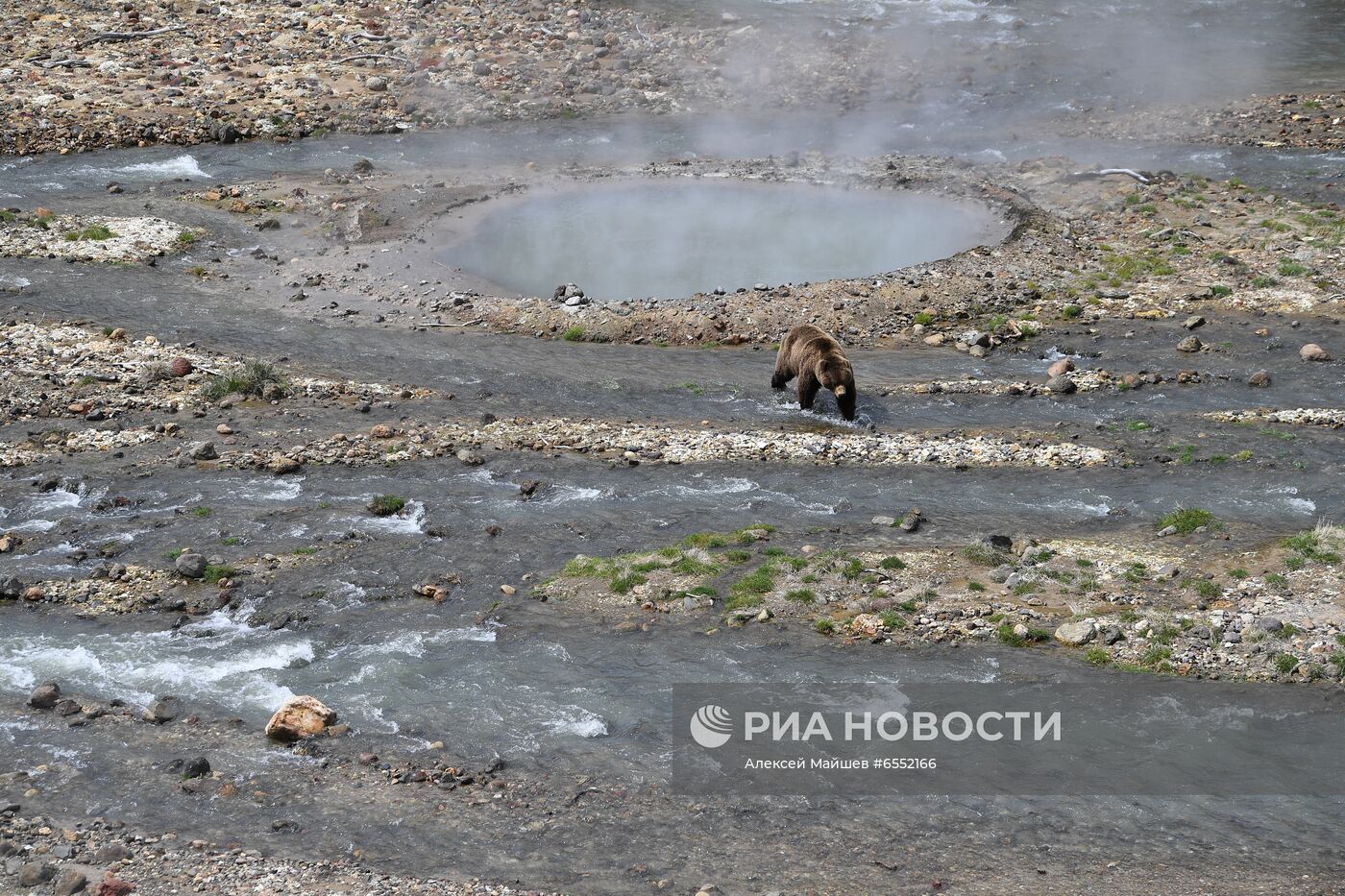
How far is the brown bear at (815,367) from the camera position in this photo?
96.7 ft

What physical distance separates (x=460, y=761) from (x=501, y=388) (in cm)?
1471

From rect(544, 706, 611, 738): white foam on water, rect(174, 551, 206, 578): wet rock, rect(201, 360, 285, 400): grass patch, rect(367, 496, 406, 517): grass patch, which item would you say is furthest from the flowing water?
rect(201, 360, 285, 400): grass patch

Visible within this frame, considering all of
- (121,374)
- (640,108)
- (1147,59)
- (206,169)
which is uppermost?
(1147,59)

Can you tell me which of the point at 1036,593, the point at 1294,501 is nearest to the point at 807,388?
the point at 1036,593

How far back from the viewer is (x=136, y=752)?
18.6m

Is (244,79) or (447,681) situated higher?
(244,79)

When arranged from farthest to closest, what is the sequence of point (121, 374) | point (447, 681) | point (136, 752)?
point (121, 374), point (447, 681), point (136, 752)

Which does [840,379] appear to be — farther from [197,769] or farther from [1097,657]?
[197,769]

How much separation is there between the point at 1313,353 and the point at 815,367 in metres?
12.5

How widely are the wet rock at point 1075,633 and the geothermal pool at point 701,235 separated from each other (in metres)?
17.8

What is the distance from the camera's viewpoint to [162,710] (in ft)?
64.0

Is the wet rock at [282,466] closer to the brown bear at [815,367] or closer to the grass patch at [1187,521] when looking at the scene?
the brown bear at [815,367]

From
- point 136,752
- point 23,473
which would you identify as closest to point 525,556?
point 136,752

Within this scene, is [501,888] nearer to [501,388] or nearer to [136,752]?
[136,752]
